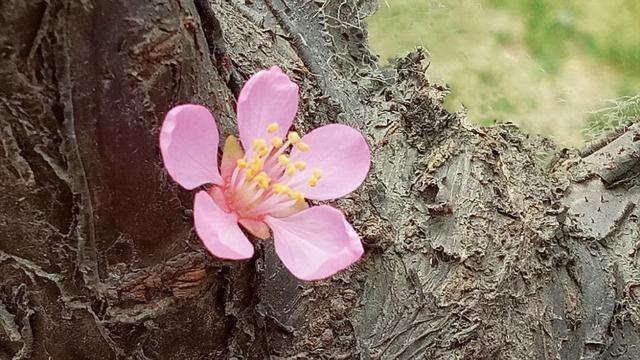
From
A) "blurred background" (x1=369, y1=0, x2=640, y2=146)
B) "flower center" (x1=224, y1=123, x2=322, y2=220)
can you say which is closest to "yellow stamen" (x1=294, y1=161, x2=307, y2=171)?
"flower center" (x1=224, y1=123, x2=322, y2=220)

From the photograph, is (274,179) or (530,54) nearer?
(274,179)

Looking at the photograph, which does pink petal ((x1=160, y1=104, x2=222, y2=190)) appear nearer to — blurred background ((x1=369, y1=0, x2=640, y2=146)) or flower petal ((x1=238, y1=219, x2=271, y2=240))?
flower petal ((x1=238, y1=219, x2=271, y2=240))

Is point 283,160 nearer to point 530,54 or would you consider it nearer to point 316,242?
point 316,242

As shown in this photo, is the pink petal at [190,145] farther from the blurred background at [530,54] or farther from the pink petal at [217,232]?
the blurred background at [530,54]

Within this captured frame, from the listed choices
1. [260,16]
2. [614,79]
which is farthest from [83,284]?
[614,79]

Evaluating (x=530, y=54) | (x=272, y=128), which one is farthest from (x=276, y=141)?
(x=530, y=54)

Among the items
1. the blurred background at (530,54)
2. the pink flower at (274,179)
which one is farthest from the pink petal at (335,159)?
the blurred background at (530,54)
